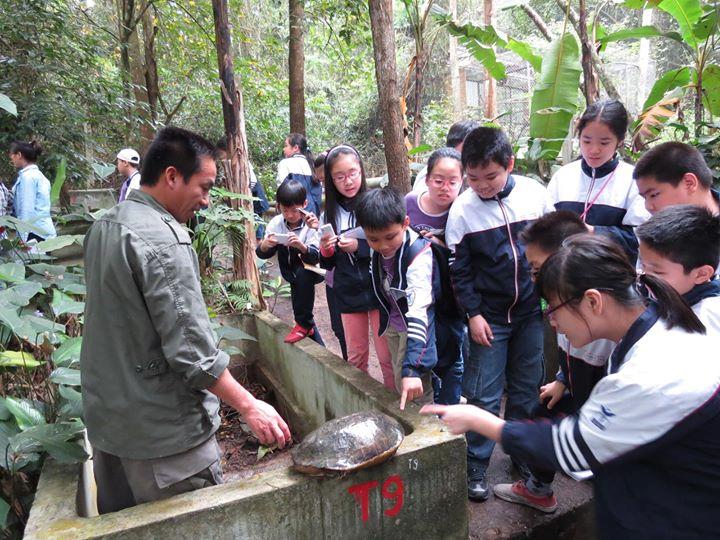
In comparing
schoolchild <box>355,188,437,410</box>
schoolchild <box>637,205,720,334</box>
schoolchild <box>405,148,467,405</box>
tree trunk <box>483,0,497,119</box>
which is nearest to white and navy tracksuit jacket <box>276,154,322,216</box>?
schoolchild <box>405,148,467,405</box>

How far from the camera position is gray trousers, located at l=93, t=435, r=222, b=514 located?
181 cm

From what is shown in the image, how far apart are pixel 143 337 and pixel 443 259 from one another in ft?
5.24

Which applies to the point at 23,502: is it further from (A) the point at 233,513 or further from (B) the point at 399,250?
(B) the point at 399,250

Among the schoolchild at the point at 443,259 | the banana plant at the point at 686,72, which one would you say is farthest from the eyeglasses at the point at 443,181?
the banana plant at the point at 686,72

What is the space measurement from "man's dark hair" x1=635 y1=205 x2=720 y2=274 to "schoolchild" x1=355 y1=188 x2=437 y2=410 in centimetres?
99

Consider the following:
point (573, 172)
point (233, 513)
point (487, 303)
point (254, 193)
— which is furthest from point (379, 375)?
point (254, 193)

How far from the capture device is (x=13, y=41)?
20.7ft

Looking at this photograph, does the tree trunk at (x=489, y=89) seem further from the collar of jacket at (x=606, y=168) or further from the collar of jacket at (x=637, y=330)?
the collar of jacket at (x=637, y=330)

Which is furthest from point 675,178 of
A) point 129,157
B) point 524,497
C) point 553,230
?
point 129,157

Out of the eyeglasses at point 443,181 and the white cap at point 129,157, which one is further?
the white cap at point 129,157

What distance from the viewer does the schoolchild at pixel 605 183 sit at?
262 centimetres

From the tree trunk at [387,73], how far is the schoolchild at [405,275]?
4.85ft

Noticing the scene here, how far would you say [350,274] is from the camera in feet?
10.3

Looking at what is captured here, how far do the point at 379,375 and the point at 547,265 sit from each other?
3177mm
